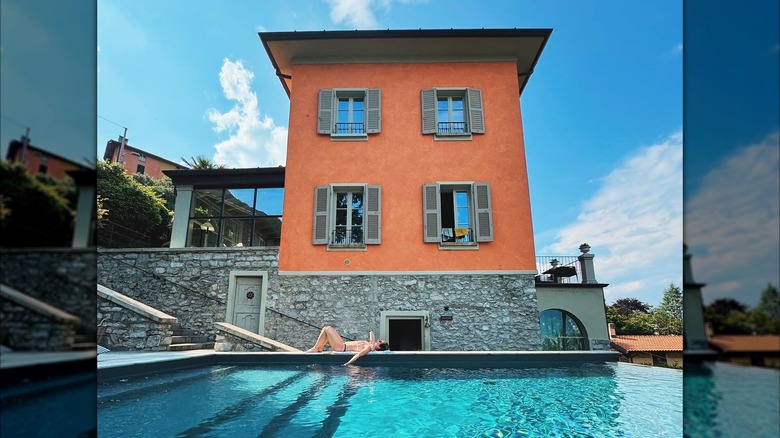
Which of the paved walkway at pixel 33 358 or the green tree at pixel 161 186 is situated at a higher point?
the green tree at pixel 161 186

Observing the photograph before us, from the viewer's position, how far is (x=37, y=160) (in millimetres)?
826

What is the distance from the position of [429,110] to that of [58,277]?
9.15 m

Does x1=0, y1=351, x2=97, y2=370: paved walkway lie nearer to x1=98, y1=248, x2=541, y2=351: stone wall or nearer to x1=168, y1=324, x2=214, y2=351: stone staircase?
x1=168, y1=324, x2=214, y2=351: stone staircase

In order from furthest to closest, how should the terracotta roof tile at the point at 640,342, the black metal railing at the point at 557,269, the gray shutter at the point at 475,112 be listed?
the terracotta roof tile at the point at 640,342 < the black metal railing at the point at 557,269 < the gray shutter at the point at 475,112

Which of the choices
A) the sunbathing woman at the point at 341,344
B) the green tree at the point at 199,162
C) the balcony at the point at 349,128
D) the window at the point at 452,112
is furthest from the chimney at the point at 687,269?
the green tree at the point at 199,162

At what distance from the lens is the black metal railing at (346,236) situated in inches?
339

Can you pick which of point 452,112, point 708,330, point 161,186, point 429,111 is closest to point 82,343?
point 708,330

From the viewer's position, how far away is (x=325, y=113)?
9.32 meters

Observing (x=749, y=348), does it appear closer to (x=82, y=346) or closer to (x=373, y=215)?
(x=82, y=346)

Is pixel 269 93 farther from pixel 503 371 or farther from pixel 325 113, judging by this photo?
pixel 503 371

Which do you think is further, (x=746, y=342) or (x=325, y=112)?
(x=325, y=112)

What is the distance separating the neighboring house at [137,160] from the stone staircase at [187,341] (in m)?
15.8

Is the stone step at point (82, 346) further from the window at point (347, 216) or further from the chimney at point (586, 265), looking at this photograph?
the chimney at point (586, 265)

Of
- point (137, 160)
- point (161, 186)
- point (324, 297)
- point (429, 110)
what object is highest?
point (137, 160)
